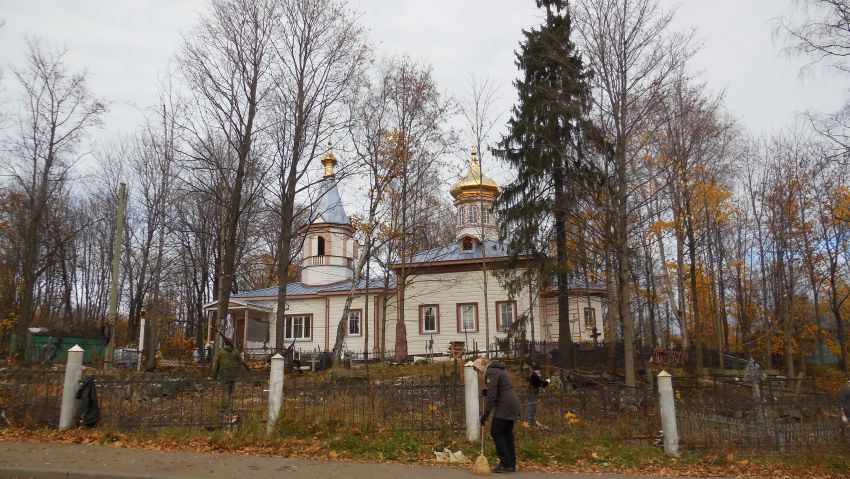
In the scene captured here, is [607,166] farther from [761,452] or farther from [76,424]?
[76,424]

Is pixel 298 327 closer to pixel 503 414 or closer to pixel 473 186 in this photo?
pixel 473 186

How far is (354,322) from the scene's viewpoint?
32469mm

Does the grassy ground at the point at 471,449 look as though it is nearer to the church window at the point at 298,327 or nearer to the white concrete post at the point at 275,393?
the white concrete post at the point at 275,393

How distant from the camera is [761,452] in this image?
392 inches

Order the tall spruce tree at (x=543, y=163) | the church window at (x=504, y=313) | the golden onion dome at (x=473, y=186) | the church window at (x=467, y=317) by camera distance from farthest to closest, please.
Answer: the golden onion dome at (x=473, y=186), the church window at (x=467, y=317), the church window at (x=504, y=313), the tall spruce tree at (x=543, y=163)

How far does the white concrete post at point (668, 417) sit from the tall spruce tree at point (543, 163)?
9.43m

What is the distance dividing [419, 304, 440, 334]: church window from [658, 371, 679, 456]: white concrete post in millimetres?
21206

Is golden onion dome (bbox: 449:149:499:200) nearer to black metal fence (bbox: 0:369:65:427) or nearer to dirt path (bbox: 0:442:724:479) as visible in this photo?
black metal fence (bbox: 0:369:65:427)

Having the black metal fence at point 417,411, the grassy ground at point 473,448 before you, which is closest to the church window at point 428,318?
the black metal fence at point 417,411

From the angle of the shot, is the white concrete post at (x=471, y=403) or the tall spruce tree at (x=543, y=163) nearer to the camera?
the white concrete post at (x=471, y=403)

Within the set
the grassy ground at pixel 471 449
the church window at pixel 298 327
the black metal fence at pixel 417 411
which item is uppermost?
the church window at pixel 298 327

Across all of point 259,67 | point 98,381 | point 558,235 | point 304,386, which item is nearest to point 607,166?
point 558,235

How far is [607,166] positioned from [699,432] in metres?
8.19

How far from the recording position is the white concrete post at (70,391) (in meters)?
10.2
